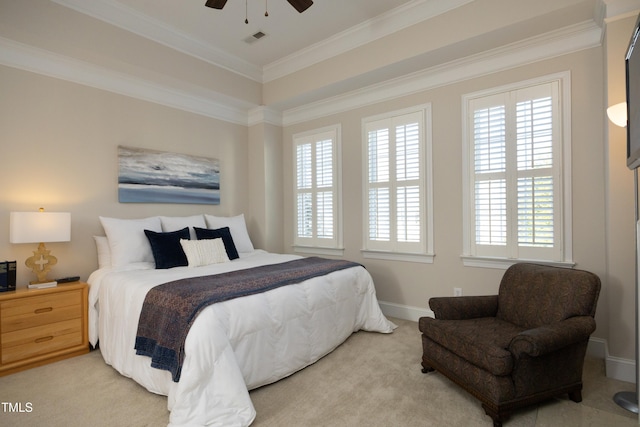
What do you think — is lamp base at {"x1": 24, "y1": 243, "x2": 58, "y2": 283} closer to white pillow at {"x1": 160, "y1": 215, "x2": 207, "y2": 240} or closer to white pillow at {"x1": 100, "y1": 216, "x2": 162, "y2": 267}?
white pillow at {"x1": 100, "y1": 216, "x2": 162, "y2": 267}

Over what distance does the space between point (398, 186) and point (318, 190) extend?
1.19 m

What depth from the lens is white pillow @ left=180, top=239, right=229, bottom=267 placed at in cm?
328

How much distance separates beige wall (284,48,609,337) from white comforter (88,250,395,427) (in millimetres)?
693

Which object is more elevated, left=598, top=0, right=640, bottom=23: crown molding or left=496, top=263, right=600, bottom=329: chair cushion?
left=598, top=0, right=640, bottom=23: crown molding

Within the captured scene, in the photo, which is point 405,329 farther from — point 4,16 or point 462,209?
point 4,16

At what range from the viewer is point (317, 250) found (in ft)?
15.3

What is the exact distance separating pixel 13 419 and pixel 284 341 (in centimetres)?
168

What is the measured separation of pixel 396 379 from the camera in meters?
2.47

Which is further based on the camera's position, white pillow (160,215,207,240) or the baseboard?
white pillow (160,215,207,240)

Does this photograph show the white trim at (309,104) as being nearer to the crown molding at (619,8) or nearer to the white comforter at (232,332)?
the crown molding at (619,8)

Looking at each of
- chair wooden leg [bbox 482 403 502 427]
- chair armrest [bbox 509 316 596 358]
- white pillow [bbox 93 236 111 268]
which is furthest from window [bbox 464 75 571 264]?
white pillow [bbox 93 236 111 268]

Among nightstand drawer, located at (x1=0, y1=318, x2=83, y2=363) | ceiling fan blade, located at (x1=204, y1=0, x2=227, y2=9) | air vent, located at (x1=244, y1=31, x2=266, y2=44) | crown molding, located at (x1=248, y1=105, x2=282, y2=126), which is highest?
air vent, located at (x1=244, y1=31, x2=266, y2=44)

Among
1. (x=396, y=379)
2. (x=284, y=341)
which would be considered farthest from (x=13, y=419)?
(x=396, y=379)

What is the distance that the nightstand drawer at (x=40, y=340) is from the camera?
258 centimetres
